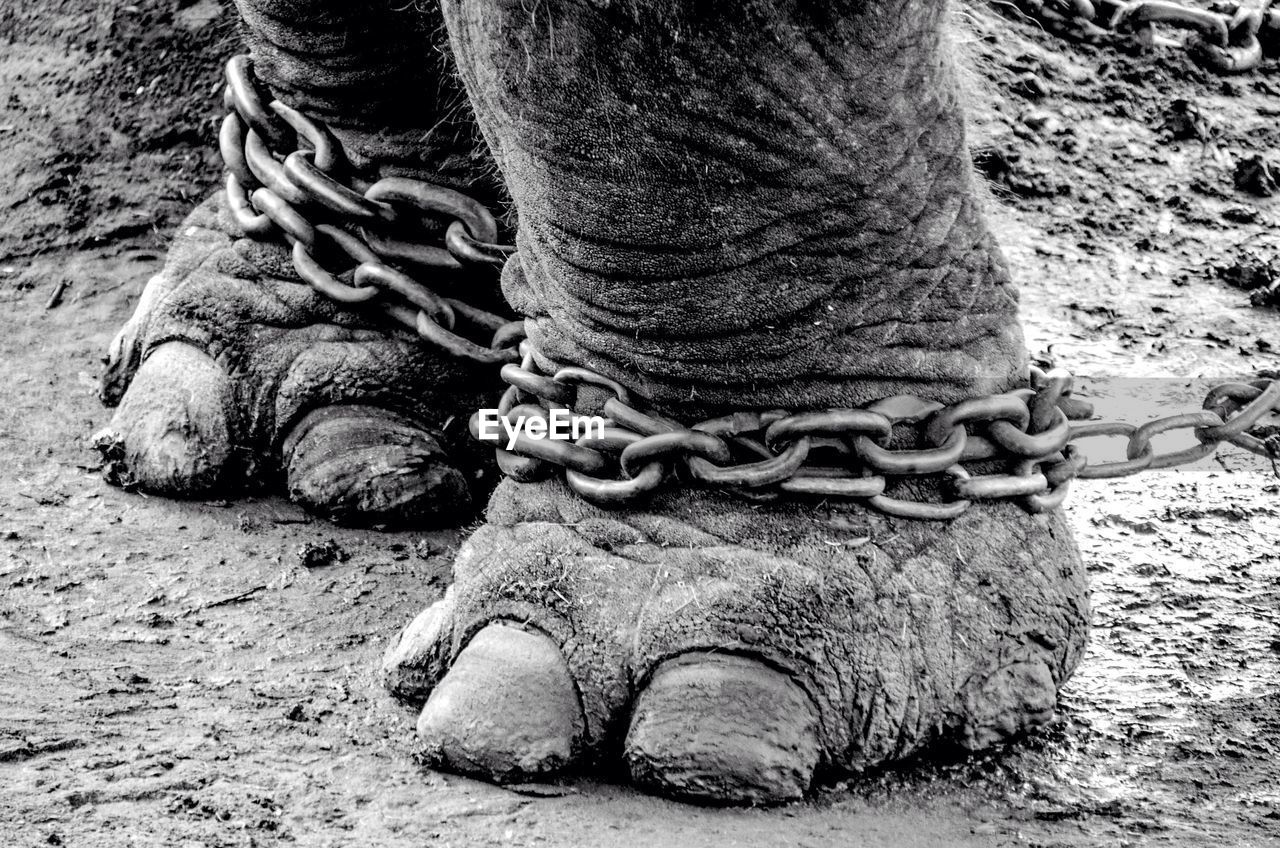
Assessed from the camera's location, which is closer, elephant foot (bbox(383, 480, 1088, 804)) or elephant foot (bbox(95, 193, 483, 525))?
elephant foot (bbox(383, 480, 1088, 804))

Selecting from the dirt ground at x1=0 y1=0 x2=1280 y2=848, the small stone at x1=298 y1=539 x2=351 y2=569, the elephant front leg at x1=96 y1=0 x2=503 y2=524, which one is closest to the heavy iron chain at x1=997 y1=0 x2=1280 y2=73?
the dirt ground at x1=0 y1=0 x2=1280 y2=848

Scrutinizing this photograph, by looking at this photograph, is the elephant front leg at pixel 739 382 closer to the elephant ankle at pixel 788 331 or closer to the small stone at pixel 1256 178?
the elephant ankle at pixel 788 331

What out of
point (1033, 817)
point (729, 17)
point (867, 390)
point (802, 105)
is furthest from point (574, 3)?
point (1033, 817)

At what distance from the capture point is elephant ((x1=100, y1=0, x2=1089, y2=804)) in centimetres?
169

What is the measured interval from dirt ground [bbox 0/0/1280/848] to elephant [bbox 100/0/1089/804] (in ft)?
0.25

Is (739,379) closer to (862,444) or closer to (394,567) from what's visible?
(862,444)

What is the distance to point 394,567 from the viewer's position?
2.27m

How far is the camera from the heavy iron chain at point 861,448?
1796 millimetres

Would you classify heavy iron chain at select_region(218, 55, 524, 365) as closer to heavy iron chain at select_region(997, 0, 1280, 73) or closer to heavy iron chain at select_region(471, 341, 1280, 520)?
heavy iron chain at select_region(471, 341, 1280, 520)

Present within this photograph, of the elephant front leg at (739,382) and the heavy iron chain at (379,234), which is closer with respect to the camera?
the elephant front leg at (739,382)

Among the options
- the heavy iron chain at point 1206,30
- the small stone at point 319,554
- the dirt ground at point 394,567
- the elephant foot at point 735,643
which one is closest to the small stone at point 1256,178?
the dirt ground at point 394,567

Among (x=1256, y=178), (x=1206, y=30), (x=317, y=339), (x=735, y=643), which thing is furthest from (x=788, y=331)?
(x=1206, y=30)

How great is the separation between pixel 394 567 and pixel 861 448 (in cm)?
79

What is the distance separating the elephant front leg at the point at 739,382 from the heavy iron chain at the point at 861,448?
4cm
